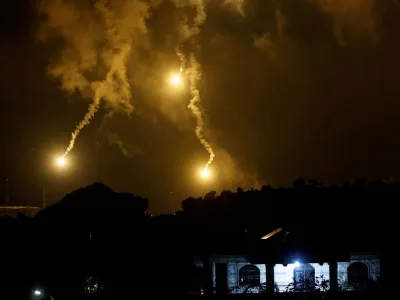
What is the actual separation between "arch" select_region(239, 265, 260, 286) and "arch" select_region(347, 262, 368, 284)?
5.00m

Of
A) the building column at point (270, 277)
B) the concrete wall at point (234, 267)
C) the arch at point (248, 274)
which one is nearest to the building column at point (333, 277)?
the building column at point (270, 277)

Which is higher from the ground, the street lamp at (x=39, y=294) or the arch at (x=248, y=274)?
the arch at (x=248, y=274)

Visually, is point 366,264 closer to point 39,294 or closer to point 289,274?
point 289,274

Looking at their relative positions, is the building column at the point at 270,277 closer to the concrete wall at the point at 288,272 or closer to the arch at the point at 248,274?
the concrete wall at the point at 288,272

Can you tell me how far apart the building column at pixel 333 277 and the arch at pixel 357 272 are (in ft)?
7.73

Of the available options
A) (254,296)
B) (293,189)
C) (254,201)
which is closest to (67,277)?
(254,296)

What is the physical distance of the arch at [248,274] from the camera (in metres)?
35.7

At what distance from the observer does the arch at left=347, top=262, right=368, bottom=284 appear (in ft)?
117

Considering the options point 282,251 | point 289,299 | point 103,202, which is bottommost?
point 289,299

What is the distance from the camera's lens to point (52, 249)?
3506 cm

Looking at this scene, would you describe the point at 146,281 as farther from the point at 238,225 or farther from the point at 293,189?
the point at 293,189

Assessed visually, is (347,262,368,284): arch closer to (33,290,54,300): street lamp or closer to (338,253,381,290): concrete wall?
(338,253,381,290): concrete wall

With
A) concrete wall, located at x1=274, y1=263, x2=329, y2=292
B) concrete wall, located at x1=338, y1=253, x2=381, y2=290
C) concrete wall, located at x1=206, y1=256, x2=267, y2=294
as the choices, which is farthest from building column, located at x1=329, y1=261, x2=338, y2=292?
concrete wall, located at x1=206, y1=256, x2=267, y2=294

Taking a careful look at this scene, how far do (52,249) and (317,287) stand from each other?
549 inches
